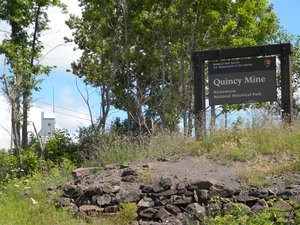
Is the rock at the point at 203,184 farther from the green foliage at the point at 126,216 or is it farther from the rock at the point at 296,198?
the rock at the point at 296,198

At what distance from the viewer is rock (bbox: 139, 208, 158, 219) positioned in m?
9.70

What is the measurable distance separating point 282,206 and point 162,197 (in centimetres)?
201

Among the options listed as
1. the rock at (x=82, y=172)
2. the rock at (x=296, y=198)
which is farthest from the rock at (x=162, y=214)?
the rock at (x=82, y=172)

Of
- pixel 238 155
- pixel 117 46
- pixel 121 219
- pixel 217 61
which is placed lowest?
pixel 121 219

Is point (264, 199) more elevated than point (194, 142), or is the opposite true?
point (194, 142)

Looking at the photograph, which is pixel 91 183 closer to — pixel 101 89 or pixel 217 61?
pixel 217 61

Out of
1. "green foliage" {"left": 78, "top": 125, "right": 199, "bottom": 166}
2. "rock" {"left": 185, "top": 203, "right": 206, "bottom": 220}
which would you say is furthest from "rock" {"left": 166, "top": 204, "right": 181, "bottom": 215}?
"green foliage" {"left": 78, "top": 125, "right": 199, "bottom": 166}

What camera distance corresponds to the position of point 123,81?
90.9 ft

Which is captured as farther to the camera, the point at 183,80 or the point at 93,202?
the point at 183,80

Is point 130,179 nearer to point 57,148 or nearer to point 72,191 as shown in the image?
point 72,191

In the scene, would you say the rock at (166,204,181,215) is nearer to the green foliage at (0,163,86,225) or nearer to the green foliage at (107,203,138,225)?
the green foliage at (107,203,138,225)

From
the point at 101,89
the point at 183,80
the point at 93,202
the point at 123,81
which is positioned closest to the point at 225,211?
the point at 93,202

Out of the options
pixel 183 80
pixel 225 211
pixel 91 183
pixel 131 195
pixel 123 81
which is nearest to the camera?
pixel 225 211

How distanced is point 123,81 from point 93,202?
694 inches
